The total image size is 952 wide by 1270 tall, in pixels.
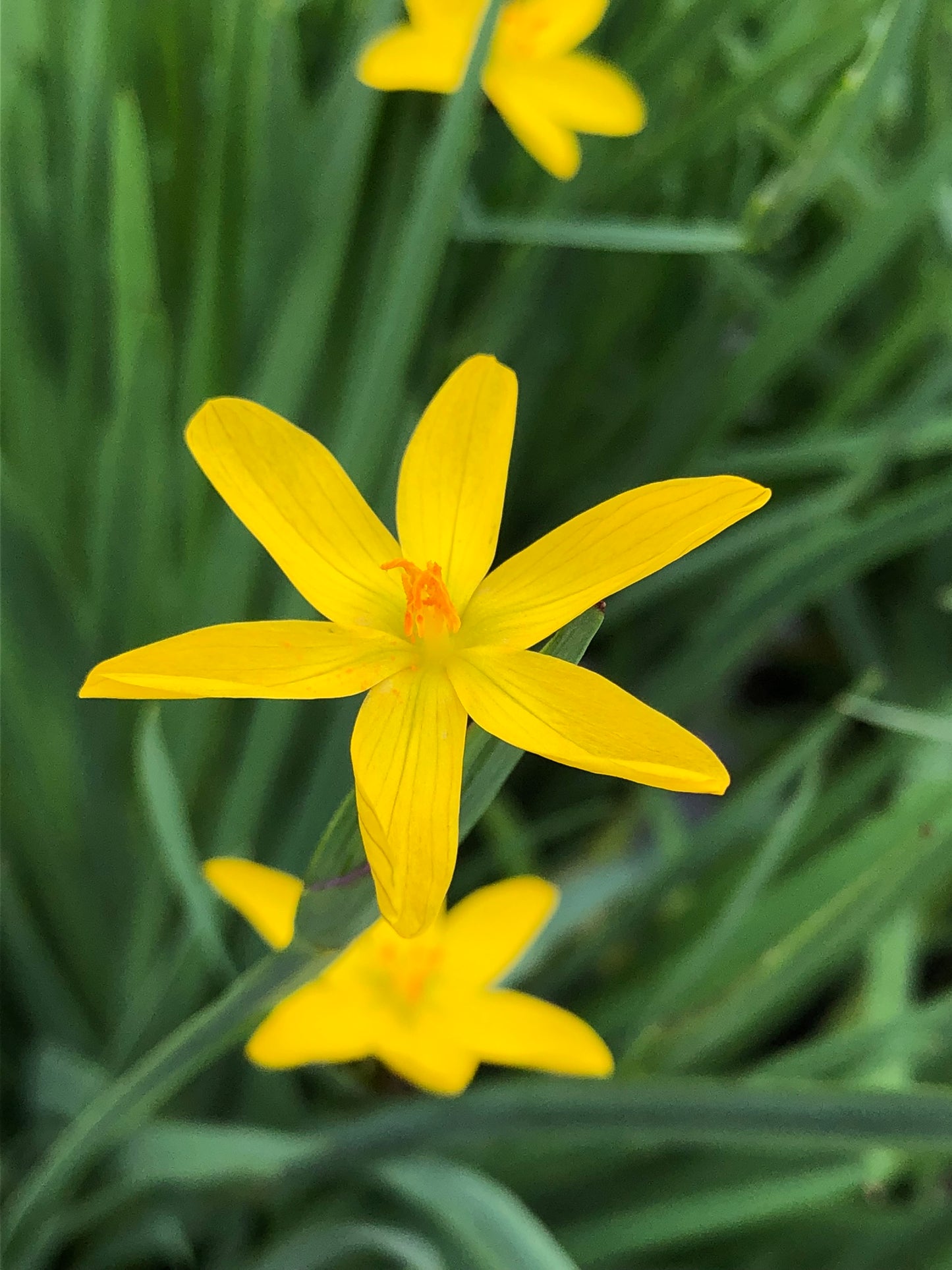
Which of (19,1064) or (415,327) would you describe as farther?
(19,1064)

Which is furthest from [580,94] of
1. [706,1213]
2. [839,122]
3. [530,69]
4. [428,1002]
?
[706,1213]

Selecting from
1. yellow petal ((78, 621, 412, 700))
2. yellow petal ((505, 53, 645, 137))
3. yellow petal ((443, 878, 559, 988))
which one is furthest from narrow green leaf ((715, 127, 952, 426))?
yellow petal ((78, 621, 412, 700))

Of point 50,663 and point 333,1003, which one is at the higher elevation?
point 50,663

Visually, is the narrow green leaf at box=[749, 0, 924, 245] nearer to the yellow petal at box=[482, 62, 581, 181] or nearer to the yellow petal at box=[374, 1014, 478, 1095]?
the yellow petal at box=[482, 62, 581, 181]

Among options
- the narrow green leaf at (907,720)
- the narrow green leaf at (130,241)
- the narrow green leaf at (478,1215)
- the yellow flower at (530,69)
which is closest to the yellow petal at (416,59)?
the yellow flower at (530,69)

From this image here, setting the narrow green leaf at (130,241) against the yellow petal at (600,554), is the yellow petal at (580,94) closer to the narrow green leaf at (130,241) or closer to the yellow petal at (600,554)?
the narrow green leaf at (130,241)

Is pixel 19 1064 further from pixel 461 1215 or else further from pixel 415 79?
pixel 415 79

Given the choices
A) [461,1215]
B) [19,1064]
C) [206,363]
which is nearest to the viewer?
[461,1215]

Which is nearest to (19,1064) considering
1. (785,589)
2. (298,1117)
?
(298,1117)
